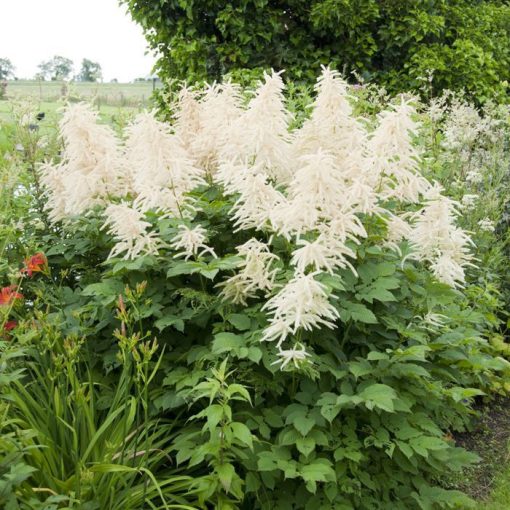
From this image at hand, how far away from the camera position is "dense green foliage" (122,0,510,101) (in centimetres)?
923

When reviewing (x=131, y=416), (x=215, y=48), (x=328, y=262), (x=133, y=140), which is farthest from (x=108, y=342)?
(x=215, y=48)

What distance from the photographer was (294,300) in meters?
2.67

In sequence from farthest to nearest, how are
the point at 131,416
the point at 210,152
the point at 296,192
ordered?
the point at 210,152 < the point at 296,192 < the point at 131,416

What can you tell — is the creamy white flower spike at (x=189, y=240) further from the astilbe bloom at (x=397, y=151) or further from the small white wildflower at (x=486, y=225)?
the small white wildflower at (x=486, y=225)

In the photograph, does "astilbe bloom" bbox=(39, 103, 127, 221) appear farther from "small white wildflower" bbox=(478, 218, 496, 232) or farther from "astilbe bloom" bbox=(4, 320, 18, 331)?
"small white wildflower" bbox=(478, 218, 496, 232)

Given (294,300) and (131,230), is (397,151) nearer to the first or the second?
(294,300)

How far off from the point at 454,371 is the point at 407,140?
1.25m

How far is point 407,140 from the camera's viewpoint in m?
3.23

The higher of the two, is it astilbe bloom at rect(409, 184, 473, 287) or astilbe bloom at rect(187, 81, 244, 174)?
astilbe bloom at rect(187, 81, 244, 174)

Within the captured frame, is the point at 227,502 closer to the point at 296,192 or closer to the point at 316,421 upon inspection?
the point at 316,421

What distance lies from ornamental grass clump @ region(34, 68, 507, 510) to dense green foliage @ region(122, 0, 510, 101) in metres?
5.77

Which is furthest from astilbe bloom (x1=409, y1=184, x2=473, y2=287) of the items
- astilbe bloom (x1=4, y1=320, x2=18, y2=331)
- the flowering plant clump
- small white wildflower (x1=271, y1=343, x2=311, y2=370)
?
astilbe bloom (x1=4, y1=320, x2=18, y2=331)

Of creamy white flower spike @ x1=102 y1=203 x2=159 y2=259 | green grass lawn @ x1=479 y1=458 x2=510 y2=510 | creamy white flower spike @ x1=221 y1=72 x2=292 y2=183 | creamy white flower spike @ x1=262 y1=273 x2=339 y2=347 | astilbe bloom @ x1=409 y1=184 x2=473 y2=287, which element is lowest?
green grass lawn @ x1=479 y1=458 x2=510 y2=510

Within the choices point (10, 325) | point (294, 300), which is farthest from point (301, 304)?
point (10, 325)
